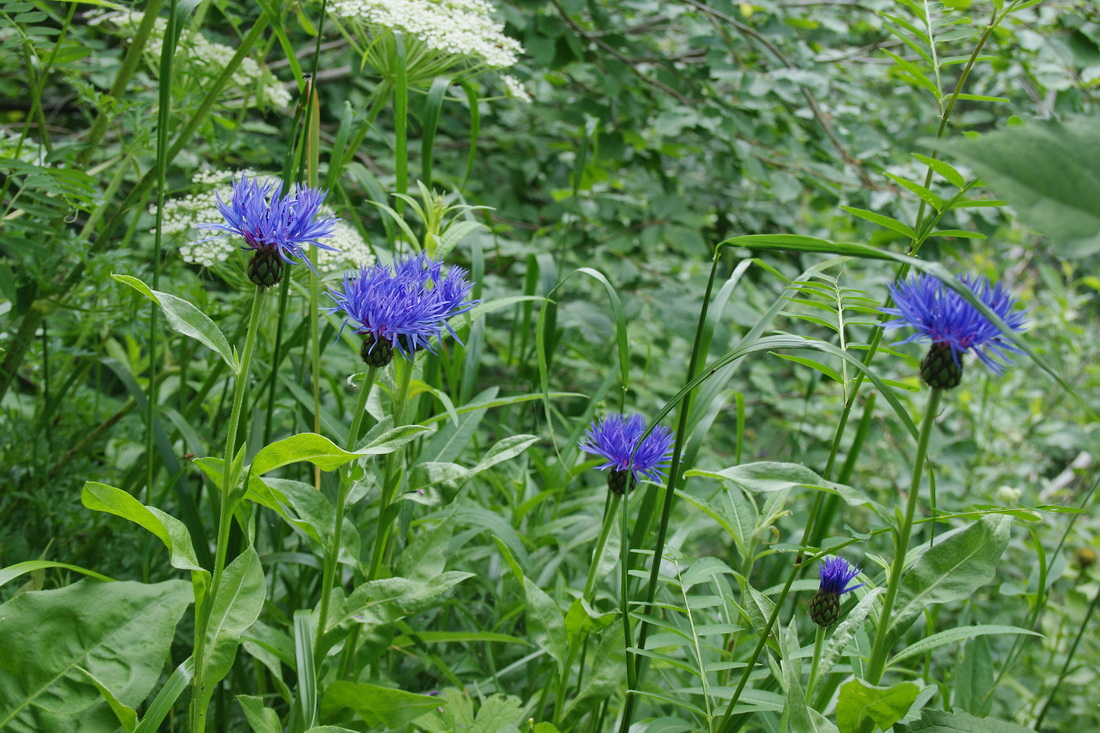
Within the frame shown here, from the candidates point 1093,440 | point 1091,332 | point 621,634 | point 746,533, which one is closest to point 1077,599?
point 1093,440

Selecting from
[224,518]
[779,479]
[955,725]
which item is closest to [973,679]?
[955,725]

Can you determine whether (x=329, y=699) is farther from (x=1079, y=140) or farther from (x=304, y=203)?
(x=1079, y=140)

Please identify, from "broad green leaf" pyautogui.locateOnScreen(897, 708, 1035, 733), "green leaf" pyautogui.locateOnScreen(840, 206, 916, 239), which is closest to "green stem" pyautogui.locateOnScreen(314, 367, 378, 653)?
"green leaf" pyautogui.locateOnScreen(840, 206, 916, 239)

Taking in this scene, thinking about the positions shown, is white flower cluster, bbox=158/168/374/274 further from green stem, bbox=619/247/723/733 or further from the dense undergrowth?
→ green stem, bbox=619/247/723/733

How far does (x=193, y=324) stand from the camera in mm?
708

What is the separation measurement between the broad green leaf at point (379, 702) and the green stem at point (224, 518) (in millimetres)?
131

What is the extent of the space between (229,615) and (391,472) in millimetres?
220

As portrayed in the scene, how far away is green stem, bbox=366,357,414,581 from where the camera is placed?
0.87 m

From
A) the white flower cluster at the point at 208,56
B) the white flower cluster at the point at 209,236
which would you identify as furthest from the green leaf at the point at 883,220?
the white flower cluster at the point at 208,56

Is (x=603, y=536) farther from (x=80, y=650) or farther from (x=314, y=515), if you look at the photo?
(x=80, y=650)

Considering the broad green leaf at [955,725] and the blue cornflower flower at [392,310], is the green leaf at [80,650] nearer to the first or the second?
the blue cornflower flower at [392,310]

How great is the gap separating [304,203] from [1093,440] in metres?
2.64

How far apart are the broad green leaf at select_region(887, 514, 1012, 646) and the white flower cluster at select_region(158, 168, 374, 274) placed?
0.85 m

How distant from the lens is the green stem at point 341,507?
0.78m
